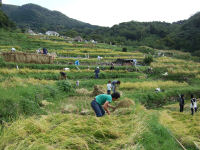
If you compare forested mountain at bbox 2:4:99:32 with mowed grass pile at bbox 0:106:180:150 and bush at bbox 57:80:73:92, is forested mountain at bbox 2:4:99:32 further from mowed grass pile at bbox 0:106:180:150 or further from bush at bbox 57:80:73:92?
mowed grass pile at bbox 0:106:180:150

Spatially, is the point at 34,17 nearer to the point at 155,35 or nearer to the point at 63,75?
the point at 155,35

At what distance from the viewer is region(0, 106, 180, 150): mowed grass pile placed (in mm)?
3383

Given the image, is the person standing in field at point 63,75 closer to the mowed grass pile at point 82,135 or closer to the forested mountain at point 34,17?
the mowed grass pile at point 82,135

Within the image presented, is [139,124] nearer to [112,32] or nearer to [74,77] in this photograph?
[74,77]

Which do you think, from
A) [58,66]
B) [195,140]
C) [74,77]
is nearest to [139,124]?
[195,140]

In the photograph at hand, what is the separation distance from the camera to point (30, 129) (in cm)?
394

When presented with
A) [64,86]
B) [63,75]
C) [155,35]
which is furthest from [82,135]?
[155,35]

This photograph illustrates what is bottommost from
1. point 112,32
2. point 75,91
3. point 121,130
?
point 75,91

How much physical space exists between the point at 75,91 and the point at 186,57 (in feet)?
135

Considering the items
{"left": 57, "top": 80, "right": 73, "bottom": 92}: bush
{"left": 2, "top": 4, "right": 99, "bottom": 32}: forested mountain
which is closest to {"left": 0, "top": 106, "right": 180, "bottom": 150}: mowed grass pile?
{"left": 57, "top": 80, "right": 73, "bottom": 92}: bush

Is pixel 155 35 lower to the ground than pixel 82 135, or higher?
higher

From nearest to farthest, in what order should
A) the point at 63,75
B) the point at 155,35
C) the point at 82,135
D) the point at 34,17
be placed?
the point at 82,135 → the point at 63,75 → the point at 155,35 → the point at 34,17

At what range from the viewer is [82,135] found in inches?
152

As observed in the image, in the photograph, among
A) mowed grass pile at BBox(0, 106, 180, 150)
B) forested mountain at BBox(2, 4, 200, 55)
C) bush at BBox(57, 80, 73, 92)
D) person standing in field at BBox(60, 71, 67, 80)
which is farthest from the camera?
forested mountain at BBox(2, 4, 200, 55)
